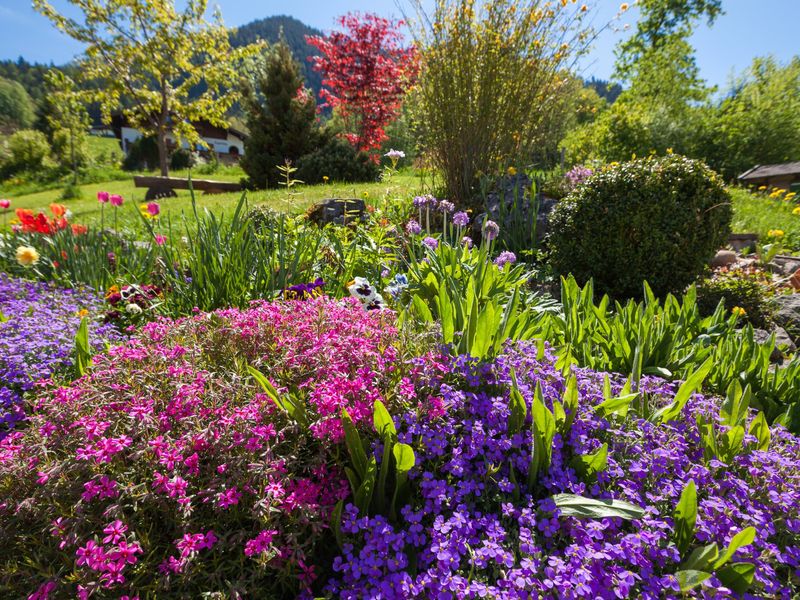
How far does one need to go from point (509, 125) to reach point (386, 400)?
18.1 ft

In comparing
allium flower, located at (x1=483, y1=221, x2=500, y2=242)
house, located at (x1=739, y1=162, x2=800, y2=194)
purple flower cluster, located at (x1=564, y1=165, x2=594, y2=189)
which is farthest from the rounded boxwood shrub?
house, located at (x1=739, y1=162, x2=800, y2=194)

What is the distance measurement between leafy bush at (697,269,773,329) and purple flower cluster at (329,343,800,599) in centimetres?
269

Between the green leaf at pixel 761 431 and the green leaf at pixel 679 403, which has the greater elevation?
the green leaf at pixel 679 403

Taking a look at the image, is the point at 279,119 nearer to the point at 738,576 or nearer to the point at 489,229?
the point at 489,229

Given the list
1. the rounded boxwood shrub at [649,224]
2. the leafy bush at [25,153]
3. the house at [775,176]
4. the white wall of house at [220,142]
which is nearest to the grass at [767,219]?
the rounded boxwood shrub at [649,224]

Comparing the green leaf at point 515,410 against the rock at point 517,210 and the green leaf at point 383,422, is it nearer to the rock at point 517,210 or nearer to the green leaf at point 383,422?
the green leaf at point 383,422

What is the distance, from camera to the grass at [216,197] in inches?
270

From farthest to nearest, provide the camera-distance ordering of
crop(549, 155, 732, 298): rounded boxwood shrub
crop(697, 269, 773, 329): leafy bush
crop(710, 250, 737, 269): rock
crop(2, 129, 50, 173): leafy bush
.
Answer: crop(2, 129, 50, 173): leafy bush
crop(710, 250, 737, 269): rock
crop(549, 155, 732, 298): rounded boxwood shrub
crop(697, 269, 773, 329): leafy bush

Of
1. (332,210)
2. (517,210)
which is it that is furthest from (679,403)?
(332,210)

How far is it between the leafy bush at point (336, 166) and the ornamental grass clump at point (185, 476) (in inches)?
425

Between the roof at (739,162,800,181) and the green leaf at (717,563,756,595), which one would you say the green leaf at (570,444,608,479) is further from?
the roof at (739,162,800,181)

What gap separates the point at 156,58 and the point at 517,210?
16.2 metres

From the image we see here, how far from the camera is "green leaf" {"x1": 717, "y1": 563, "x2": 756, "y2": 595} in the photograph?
119cm

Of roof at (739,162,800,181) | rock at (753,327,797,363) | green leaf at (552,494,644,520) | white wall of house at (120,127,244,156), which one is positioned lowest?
rock at (753,327,797,363)
